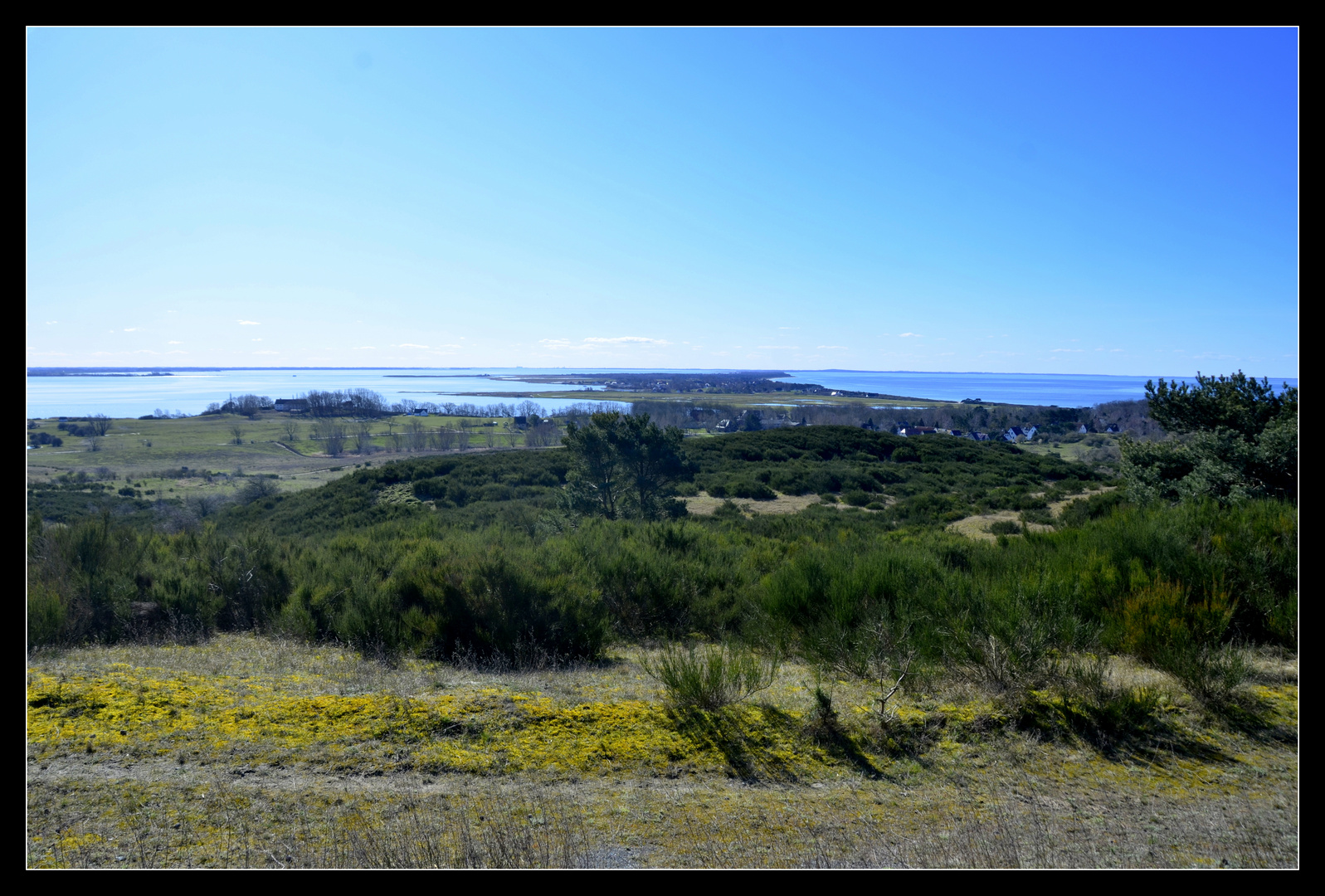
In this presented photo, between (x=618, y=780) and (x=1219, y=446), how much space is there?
1475 cm

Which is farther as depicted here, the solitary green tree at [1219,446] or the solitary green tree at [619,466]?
the solitary green tree at [619,466]

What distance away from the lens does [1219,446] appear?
12.6 metres

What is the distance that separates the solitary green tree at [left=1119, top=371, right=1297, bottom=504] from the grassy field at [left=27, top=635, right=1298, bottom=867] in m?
9.82

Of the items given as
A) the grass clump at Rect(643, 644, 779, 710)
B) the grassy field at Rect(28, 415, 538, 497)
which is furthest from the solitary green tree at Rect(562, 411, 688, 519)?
the grass clump at Rect(643, 644, 779, 710)

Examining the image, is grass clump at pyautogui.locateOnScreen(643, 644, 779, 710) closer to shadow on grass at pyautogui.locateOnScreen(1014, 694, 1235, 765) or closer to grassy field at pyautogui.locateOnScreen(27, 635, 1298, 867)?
grassy field at pyautogui.locateOnScreen(27, 635, 1298, 867)

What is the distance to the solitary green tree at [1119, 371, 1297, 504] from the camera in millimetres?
11695

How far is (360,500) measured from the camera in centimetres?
2891

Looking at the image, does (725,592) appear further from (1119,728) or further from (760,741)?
(1119,728)

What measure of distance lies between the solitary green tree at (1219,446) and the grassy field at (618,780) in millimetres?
9824

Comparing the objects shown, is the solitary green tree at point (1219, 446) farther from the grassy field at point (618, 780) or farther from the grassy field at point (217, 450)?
the grassy field at point (217, 450)

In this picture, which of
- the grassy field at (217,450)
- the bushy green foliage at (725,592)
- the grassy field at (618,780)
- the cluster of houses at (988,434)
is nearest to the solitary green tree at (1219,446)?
the bushy green foliage at (725,592)

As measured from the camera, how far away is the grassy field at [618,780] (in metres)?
2.78

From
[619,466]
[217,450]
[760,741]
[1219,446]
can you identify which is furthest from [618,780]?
[217,450]
